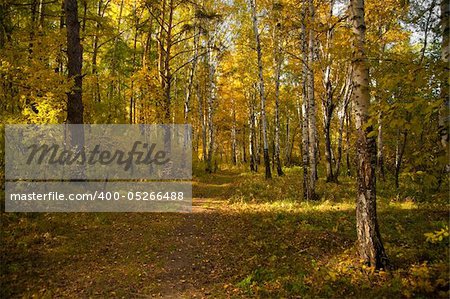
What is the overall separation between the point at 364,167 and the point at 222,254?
→ 3.86 meters

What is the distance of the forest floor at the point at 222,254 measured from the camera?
219 inches

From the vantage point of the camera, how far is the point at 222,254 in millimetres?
7590

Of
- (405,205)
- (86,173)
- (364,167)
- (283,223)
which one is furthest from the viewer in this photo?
(86,173)

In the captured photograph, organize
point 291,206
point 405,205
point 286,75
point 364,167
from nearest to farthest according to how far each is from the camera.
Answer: point 364,167 → point 405,205 → point 291,206 → point 286,75

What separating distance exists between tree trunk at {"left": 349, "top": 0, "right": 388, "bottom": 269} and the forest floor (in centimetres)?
35

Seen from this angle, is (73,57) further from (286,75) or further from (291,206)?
(286,75)

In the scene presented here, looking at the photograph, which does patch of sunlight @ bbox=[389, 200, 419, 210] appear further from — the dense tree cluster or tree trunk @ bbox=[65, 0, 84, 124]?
tree trunk @ bbox=[65, 0, 84, 124]

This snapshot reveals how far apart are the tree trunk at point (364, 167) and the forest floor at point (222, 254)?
35 cm

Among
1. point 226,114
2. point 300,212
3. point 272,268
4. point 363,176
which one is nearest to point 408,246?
point 363,176

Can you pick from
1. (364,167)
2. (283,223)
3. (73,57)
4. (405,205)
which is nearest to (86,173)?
(73,57)

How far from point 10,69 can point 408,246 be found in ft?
39.3

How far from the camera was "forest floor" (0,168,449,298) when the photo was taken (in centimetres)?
557

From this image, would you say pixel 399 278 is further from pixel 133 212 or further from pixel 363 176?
pixel 133 212

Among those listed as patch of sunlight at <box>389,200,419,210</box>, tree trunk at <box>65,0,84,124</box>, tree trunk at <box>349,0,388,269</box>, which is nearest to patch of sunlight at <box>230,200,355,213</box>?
patch of sunlight at <box>389,200,419,210</box>
